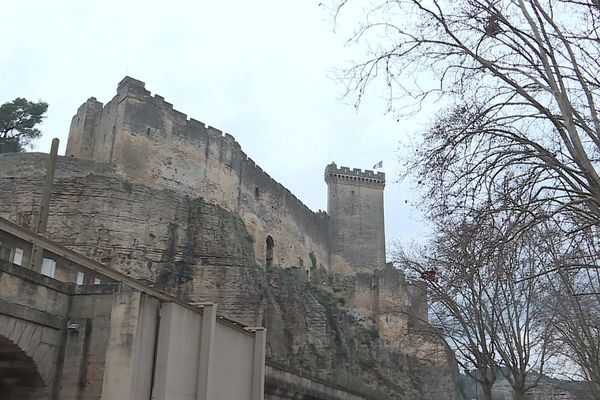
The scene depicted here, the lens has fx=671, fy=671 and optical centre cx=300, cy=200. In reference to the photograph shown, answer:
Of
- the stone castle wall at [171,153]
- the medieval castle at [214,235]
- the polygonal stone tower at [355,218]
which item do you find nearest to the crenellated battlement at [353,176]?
the polygonal stone tower at [355,218]

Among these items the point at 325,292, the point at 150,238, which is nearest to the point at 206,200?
the point at 150,238

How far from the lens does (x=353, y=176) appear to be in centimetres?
6269

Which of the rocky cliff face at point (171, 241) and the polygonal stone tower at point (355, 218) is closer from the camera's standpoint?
the rocky cliff face at point (171, 241)

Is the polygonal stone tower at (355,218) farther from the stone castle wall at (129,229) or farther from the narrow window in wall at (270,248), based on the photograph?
the stone castle wall at (129,229)

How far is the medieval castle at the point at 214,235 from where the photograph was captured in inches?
1325

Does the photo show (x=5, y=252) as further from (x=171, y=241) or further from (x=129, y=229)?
(x=171, y=241)

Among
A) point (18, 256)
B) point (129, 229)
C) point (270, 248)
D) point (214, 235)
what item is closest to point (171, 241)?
point (129, 229)

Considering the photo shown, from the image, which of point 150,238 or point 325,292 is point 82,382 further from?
point 325,292

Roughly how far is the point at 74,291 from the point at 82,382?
126 cm

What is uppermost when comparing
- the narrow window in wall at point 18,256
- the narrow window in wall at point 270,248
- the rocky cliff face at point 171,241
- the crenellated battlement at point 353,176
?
the crenellated battlement at point 353,176

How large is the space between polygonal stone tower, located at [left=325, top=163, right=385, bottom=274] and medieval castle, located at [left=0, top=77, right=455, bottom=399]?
4.91 m

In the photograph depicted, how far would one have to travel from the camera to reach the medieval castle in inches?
1325

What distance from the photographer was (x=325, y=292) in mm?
50500

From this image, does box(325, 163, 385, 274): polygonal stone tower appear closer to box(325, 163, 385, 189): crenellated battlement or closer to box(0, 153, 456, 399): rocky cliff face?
box(325, 163, 385, 189): crenellated battlement
